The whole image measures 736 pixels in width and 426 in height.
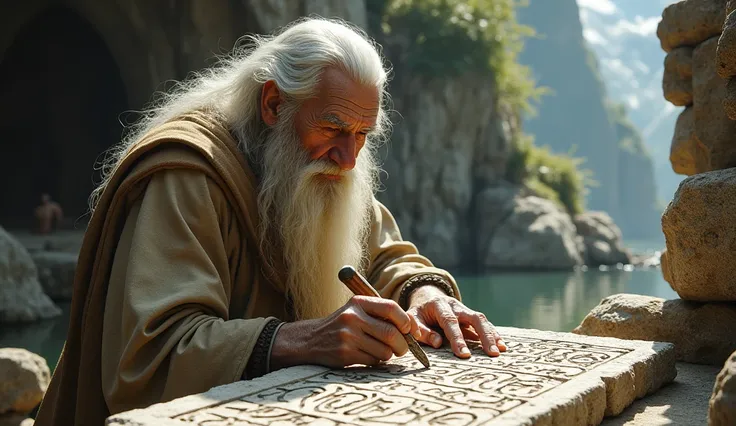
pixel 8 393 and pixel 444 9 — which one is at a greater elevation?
pixel 444 9

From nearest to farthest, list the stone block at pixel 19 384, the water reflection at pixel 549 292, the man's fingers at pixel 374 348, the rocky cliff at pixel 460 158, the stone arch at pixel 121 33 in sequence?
the man's fingers at pixel 374 348 < the stone block at pixel 19 384 < the water reflection at pixel 549 292 < the stone arch at pixel 121 33 < the rocky cliff at pixel 460 158

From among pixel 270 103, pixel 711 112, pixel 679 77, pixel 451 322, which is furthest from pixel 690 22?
pixel 270 103

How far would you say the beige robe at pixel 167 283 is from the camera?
2.01 m

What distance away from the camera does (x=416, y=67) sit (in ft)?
61.4

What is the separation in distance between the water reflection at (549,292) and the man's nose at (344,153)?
212 inches

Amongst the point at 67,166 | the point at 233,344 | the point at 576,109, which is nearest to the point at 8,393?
the point at 233,344

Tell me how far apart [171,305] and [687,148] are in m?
2.13

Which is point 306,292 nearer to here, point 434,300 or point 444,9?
point 434,300

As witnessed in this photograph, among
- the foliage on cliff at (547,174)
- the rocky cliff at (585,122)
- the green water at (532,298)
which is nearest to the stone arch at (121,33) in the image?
the green water at (532,298)

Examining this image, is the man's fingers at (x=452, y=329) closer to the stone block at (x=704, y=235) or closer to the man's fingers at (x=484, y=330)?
the man's fingers at (x=484, y=330)

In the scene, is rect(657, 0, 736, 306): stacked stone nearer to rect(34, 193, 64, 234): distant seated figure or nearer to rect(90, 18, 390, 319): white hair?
rect(90, 18, 390, 319): white hair

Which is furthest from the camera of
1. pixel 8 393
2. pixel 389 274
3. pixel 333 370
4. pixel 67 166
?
pixel 67 166

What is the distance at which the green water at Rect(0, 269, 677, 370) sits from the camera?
772 centimetres

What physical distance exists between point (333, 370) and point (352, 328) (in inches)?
4.8
